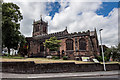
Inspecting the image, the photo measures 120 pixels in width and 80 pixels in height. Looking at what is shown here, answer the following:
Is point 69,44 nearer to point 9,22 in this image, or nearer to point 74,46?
point 74,46

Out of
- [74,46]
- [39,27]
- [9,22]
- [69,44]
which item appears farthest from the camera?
[39,27]

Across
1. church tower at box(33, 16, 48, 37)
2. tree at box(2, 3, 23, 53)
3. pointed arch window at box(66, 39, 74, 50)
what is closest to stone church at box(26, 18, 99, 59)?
pointed arch window at box(66, 39, 74, 50)

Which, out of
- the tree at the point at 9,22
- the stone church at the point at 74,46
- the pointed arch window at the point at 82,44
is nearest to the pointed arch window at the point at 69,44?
the stone church at the point at 74,46

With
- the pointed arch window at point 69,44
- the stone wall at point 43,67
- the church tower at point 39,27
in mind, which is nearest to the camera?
the stone wall at point 43,67

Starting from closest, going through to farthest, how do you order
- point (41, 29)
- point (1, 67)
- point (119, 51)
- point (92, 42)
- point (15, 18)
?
point (1, 67) < point (119, 51) < point (15, 18) < point (92, 42) < point (41, 29)

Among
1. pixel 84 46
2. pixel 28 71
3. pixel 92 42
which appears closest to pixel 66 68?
pixel 28 71

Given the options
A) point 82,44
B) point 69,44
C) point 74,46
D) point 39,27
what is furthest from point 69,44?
point 39,27

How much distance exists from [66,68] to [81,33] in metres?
19.5

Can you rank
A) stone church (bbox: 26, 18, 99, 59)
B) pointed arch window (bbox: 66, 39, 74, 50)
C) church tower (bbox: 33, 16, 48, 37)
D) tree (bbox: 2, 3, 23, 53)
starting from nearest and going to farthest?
1. tree (bbox: 2, 3, 23, 53)
2. stone church (bbox: 26, 18, 99, 59)
3. pointed arch window (bbox: 66, 39, 74, 50)
4. church tower (bbox: 33, 16, 48, 37)

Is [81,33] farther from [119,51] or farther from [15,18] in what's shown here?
[15,18]

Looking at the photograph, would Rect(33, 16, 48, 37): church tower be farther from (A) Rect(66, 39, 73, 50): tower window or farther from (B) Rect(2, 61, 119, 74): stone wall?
(B) Rect(2, 61, 119, 74): stone wall

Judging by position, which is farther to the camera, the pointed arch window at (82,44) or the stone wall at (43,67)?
the pointed arch window at (82,44)

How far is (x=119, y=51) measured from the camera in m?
21.2

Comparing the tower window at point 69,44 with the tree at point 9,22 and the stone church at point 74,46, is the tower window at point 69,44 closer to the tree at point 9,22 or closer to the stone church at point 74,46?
the stone church at point 74,46
